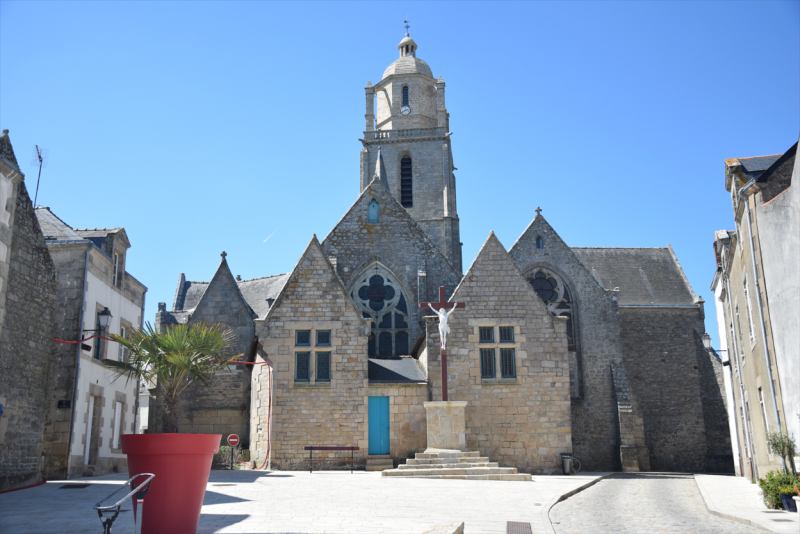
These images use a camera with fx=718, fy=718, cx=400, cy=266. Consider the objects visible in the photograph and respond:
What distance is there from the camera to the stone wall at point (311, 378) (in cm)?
1773

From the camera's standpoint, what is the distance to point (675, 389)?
26156 millimetres

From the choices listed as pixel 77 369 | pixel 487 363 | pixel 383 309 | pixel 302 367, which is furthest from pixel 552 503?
pixel 383 309

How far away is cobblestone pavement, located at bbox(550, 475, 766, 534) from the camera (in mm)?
8281

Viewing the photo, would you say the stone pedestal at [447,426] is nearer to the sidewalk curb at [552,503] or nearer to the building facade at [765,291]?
the sidewalk curb at [552,503]

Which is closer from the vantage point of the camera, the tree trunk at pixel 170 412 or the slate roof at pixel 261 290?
the tree trunk at pixel 170 412

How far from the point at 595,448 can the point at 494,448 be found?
679 centimetres

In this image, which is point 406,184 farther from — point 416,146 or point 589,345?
point 589,345

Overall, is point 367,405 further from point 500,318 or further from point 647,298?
point 647,298

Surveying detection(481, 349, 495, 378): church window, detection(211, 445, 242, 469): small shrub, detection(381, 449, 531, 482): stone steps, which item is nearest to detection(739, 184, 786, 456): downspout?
detection(381, 449, 531, 482): stone steps

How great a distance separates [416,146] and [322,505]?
31991 millimetres

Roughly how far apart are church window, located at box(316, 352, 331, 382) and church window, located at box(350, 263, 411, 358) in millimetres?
3767

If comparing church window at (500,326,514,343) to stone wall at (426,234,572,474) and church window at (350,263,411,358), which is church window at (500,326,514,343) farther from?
church window at (350,263,411,358)

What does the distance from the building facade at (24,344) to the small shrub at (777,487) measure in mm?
12172

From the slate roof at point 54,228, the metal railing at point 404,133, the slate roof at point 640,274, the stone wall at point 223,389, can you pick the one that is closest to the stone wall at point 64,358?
the slate roof at point 54,228
